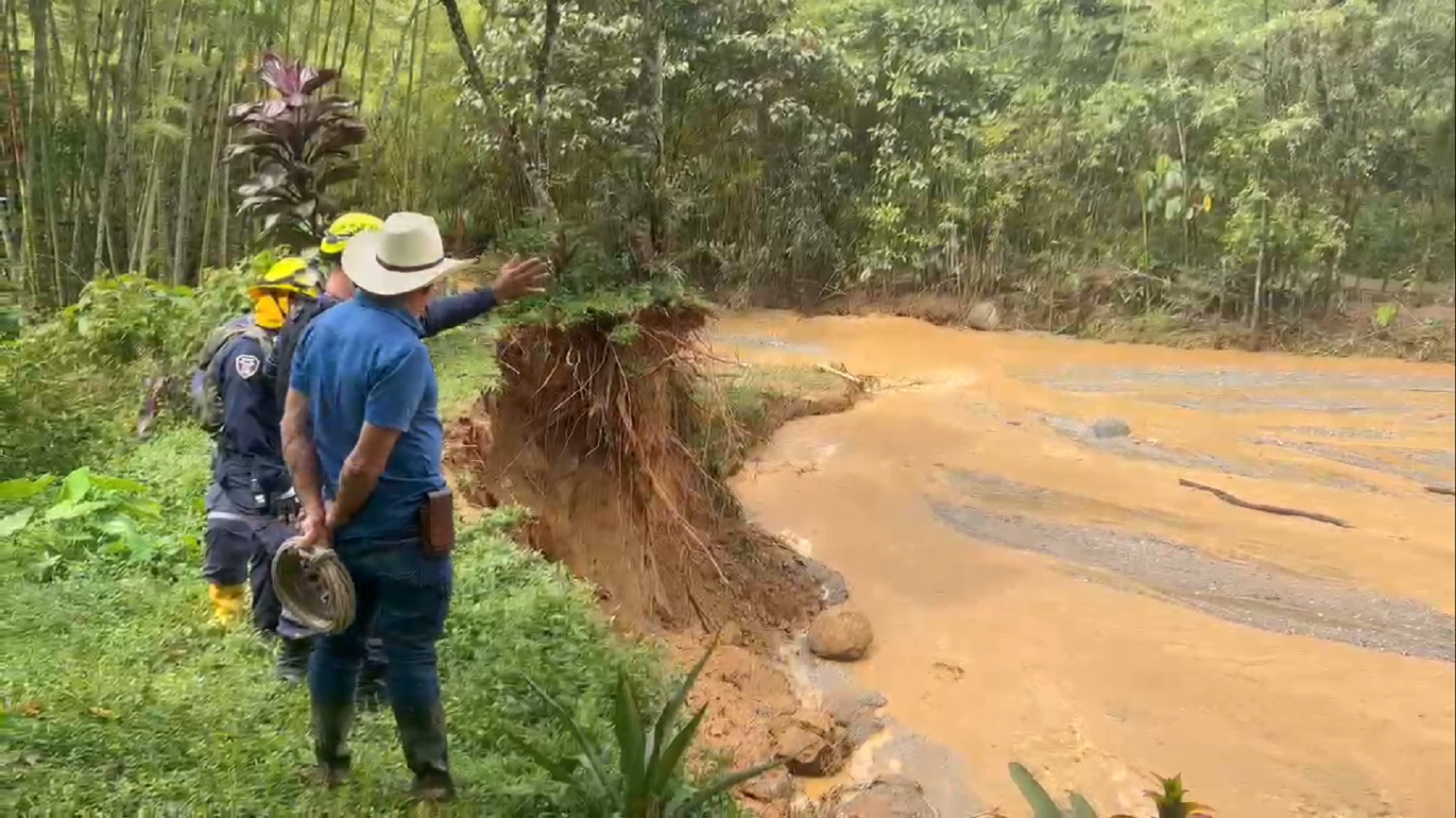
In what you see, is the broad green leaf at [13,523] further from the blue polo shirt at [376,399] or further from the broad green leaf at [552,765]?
the broad green leaf at [552,765]

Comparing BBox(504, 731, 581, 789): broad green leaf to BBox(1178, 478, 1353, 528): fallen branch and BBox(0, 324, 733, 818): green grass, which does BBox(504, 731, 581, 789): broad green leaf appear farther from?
BBox(1178, 478, 1353, 528): fallen branch

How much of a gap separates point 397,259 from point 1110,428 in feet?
8.19

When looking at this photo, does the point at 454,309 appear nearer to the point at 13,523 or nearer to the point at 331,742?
the point at 331,742

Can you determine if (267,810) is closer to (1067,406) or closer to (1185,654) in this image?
(1185,654)

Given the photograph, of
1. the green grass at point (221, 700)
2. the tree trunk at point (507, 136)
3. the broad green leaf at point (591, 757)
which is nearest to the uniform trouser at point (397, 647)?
the green grass at point (221, 700)

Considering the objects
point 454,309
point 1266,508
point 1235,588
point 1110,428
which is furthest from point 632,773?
point 1110,428

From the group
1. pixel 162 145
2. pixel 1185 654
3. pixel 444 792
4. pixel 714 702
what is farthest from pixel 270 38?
pixel 1185 654

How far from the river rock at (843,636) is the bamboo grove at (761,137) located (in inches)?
59.4

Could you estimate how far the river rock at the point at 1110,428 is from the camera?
11.0 ft

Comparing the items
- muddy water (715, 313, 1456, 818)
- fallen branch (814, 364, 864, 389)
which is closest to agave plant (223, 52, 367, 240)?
muddy water (715, 313, 1456, 818)

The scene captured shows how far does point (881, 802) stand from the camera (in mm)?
3088

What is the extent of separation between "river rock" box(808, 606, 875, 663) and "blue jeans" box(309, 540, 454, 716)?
2.57 m

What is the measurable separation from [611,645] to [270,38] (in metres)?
2.05

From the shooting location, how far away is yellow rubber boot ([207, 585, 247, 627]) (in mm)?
2850
